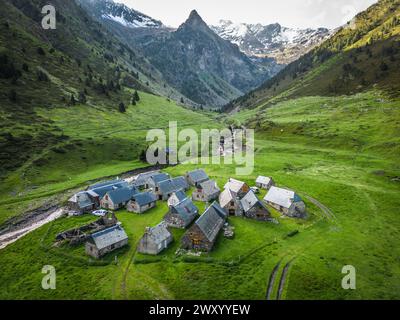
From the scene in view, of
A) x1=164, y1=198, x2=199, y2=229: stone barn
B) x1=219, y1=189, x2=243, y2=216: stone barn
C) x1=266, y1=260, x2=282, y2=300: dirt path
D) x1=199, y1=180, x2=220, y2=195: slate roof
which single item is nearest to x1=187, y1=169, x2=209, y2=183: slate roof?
x1=199, y1=180, x2=220, y2=195: slate roof

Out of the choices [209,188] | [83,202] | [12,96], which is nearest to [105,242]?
[83,202]

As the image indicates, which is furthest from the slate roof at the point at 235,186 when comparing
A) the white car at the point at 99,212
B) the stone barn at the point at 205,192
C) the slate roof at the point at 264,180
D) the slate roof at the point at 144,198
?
the white car at the point at 99,212

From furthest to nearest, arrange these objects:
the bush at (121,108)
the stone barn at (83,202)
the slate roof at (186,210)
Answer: the bush at (121,108), the stone barn at (83,202), the slate roof at (186,210)

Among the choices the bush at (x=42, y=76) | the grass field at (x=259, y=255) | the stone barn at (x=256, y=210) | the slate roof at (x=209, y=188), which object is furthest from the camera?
the bush at (x=42, y=76)

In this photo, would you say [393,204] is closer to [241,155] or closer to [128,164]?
[241,155]

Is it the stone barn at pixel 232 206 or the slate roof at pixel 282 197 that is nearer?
the stone barn at pixel 232 206

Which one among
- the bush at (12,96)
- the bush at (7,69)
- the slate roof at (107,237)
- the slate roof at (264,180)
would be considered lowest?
the slate roof at (107,237)

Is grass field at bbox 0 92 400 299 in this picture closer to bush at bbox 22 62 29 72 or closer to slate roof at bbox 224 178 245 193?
slate roof at bbox 224 178 245 193

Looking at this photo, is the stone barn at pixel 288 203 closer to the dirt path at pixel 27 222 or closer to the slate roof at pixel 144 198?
the slate roof at pixel 144 198
